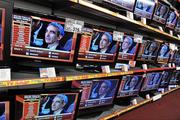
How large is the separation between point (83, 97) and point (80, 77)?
1.10 ft

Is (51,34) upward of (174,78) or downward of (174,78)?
upward

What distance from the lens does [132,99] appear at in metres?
3.27

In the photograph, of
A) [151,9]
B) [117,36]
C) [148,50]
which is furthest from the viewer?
[148,50]

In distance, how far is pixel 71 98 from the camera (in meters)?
1.96

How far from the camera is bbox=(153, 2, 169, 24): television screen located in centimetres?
322

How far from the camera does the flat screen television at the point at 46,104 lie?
5.42 ft

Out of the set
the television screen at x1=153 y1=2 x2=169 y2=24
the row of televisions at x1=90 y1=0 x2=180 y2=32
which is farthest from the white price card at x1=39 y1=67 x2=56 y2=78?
the television screen at x1=153 y1=2 x2=169 y2=24

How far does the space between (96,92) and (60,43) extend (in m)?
0.78

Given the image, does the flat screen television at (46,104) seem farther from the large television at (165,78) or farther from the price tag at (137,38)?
the large television at (165,78)

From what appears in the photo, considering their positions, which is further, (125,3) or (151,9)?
(151,9)

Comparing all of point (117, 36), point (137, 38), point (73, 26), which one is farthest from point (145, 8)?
point (73, 26)

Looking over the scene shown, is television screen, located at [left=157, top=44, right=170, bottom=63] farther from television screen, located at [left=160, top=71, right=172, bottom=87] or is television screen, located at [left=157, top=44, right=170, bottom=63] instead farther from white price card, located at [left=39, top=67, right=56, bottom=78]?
white price card, located at [left=39, top=67, right=56, bottom=78]

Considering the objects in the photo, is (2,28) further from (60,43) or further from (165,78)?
(165,78)

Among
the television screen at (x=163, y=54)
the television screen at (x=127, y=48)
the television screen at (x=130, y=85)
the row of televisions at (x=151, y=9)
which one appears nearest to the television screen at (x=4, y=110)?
the row of televisions at (x=151, y=9)
